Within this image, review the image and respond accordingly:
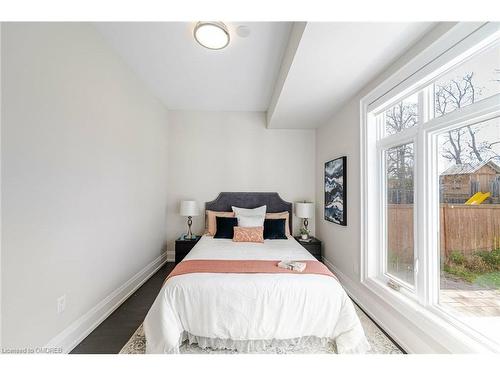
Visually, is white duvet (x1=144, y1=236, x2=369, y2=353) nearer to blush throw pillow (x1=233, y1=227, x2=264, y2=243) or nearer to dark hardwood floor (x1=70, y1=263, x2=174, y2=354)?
dark hardwood floor (x1=70, y1=263, x2=174, y2=354)

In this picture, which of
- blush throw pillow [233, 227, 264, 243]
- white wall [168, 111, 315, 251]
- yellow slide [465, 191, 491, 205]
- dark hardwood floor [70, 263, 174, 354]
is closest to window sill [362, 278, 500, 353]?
yellow slide [465, 191, 491, 205]

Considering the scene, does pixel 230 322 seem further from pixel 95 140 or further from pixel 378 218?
pixel 95 140

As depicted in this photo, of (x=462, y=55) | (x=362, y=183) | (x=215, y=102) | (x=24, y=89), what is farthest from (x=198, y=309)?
(x=215, y=102)

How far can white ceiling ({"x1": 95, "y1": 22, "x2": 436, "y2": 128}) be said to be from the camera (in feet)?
4.84

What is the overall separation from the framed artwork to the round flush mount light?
6.38ft

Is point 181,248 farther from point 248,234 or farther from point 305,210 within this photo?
point 305,210

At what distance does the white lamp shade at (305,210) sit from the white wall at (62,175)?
8.16 ft

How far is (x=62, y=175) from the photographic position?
5.11 feet

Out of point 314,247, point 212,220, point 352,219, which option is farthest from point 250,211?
point 352,219

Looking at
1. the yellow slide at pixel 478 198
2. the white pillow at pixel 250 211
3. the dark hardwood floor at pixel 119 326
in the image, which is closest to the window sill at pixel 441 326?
the yellow slide at pixel 478 198

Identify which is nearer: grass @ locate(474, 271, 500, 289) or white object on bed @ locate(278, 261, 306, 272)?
grass @ locate(474, 271, 500, 289)

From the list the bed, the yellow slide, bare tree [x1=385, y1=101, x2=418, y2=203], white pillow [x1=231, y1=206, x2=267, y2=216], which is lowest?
the bed

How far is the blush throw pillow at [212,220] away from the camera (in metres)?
3.28

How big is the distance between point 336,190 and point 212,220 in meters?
1.97
